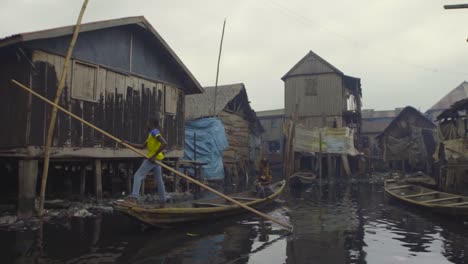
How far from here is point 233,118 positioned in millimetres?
25047

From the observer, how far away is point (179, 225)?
8109mm

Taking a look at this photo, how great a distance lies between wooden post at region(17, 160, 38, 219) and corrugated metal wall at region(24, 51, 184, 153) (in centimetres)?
59

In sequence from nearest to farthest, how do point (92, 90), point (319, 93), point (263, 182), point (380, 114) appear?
point (92, 90)
point (263, 182)
point (319, 93)
point (380, 114)

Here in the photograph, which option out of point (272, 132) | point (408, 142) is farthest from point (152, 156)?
point (272, 132)

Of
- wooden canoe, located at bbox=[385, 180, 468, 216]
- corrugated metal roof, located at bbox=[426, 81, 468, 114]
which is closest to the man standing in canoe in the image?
wooden canoe, located at bbox=[385, 180, 468, 216]

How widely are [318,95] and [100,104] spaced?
2123 cm

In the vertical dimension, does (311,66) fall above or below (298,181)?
above

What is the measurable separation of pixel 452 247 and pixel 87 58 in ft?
33.6

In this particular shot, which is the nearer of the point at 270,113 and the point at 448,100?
the point at 270,113

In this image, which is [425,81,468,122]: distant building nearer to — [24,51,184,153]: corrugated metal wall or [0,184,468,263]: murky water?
[0,184,468,263]: murky water

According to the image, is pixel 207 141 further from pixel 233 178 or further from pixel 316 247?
pixel 316 247

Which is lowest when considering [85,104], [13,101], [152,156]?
[152,156]

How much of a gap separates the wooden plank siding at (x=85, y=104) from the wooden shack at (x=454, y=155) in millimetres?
11103

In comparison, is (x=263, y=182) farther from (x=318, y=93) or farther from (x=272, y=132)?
(x=272, y=132)
